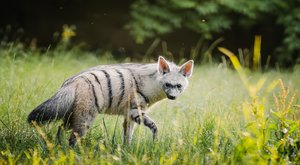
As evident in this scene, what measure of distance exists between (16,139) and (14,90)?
1.28 metres

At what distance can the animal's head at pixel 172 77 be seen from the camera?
5289mm

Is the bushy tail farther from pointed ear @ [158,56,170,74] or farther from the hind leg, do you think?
pointed ear @ [158,56,170,74]

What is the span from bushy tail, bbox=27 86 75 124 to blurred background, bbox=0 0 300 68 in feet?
19.9

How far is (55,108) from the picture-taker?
446 cm

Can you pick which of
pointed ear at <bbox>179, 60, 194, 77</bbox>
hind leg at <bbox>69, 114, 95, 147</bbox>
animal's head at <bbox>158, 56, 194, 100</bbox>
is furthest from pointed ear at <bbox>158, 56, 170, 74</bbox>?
hind leg at <bbox>69, 114, 95, 147</bbox>

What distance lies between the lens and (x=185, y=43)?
38.4 ft

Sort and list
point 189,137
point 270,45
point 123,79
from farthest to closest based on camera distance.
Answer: point 270,45
point 123,79
point 189,137

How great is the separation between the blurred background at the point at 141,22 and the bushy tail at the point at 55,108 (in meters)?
6.06

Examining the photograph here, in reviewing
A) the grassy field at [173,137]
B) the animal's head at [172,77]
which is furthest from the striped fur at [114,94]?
the grassy field at [173,137]

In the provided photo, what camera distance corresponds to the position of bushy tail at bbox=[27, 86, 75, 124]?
4.38 meters

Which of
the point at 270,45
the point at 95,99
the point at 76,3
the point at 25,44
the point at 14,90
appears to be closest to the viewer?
the point at 95,99

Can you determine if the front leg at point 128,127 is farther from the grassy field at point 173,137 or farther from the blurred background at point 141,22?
the blurred background at point 141,22

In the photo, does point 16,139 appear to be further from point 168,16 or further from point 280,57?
point 280,57

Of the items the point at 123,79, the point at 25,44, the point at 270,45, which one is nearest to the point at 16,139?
the point at 123,79
